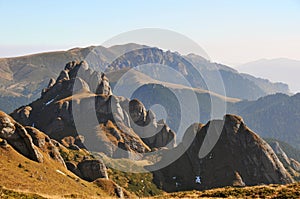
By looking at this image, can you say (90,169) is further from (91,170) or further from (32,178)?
(32,178)

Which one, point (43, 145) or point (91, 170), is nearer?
point (43, 145)

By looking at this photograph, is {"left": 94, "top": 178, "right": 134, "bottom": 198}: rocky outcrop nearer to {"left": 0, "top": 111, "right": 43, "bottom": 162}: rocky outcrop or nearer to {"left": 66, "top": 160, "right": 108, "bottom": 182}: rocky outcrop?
{"left": 66, "top": 160, "right": 108, "bottom": 182}: rocky outcrop

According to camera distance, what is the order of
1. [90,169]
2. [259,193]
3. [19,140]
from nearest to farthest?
[259,193], [19,140], [90,169]

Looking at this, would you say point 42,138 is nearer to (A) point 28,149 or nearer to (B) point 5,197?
(A) point 28,149

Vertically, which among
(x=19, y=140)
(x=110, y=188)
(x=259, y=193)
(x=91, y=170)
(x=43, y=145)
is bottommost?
(x=91, y=170)

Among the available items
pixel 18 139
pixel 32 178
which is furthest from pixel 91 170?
pixel 32 178

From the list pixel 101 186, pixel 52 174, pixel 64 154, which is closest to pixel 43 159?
pixel 52 174

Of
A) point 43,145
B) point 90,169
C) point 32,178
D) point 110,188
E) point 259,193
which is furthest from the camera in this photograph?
point 90,169

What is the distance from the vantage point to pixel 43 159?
135500 millimetres

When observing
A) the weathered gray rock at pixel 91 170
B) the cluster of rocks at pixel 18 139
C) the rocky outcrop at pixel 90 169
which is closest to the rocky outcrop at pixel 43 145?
the cluster of rocks at pixel 18 139

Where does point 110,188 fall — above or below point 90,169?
above

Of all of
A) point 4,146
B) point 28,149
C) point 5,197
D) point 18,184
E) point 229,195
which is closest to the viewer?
point 5,197

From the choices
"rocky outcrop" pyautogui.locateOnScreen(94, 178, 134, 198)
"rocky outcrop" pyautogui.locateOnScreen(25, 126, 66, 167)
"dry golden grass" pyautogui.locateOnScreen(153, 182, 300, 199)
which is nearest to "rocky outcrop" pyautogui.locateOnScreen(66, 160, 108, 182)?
"rocky outcrop" pyautogui.locateOnScreen(25, 126, 66, 167)

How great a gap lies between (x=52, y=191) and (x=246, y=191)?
5575 cm
